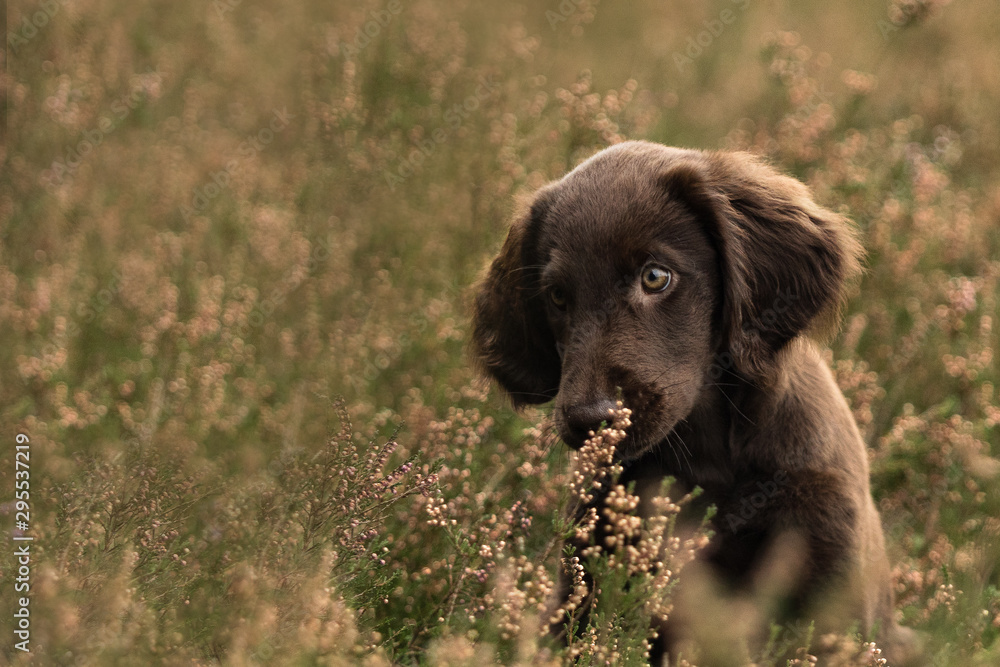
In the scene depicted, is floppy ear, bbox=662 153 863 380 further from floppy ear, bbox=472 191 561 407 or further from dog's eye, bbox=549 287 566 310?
floppy ear, bbox=472 191 561 407

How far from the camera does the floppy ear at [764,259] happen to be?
2654mm

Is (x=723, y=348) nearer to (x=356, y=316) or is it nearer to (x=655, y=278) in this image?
(x=655, y=278)

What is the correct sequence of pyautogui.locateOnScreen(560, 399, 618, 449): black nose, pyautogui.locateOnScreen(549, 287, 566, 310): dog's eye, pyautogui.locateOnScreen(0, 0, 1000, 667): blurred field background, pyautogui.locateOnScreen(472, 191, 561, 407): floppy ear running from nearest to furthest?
pyautogui.locateOnScreen(0, 0, 1000, 667): blurred field background, pyautogui.locateOnScreen(560, 399, 618, 449): black nose, pyautogui.locateOnScreen(549, 287, 566, 310): dog's eye, pyautogui.locateOnScreen(472, 191, 561, 407): floppy ear

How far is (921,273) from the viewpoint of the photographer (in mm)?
4816

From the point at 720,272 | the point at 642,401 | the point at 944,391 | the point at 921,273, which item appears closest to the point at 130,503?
the point at 642,401

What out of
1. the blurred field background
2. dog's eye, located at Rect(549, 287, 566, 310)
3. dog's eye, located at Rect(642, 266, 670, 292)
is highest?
dog's eye, located at Rect(642, 266, 670, 292)

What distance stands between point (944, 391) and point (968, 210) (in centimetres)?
158

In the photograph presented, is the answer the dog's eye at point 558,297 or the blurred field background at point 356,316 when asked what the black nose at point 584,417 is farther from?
the dog's eye at point 558,297

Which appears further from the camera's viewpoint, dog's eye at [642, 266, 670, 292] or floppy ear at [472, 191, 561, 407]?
floppy ear at [472, 191, 561, 407]

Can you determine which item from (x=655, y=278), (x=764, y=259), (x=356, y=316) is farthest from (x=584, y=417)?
(x=356, y=316)

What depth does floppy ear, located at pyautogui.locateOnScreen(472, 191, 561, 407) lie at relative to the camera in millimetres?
3096

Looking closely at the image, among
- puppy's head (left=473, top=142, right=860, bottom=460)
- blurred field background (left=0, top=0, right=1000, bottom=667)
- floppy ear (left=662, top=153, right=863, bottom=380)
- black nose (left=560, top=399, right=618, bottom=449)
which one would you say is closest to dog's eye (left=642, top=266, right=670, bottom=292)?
puppy's head (left=473, top=142, right=860, bottom=460)

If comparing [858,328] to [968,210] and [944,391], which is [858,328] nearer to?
[944,391]

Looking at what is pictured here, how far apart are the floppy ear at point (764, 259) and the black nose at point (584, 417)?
1.57ft
